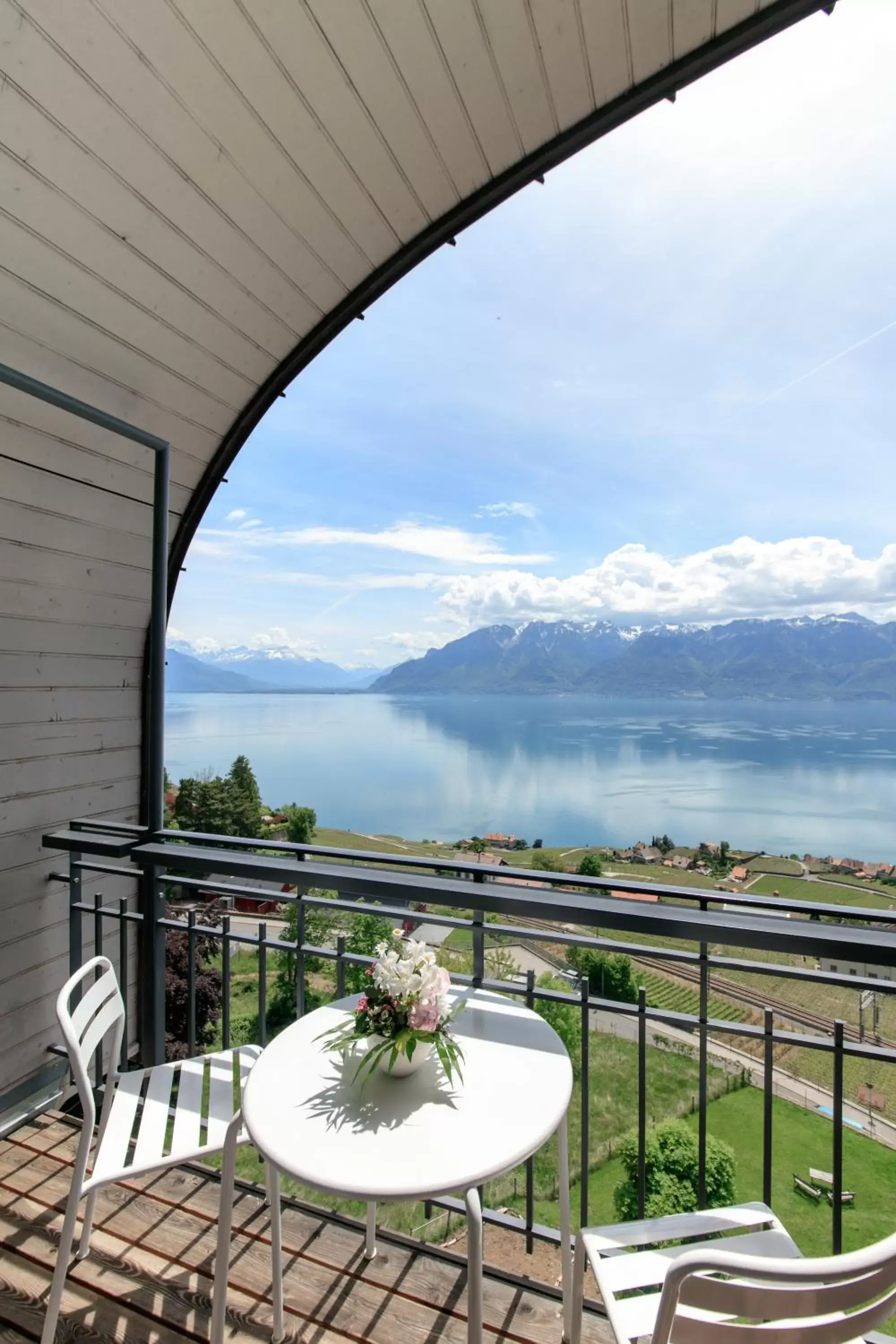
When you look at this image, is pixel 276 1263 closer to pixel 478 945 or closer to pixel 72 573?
pixel 478 945

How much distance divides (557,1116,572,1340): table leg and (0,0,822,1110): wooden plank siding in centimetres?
229

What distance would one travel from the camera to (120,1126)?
145cm

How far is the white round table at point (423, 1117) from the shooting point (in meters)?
0.99

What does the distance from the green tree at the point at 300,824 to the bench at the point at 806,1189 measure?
20.0 meters

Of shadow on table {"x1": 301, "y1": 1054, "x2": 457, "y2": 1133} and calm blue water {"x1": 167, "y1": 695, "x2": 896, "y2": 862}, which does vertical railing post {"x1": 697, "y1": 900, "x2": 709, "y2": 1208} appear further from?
calm blue water {"x1": 167, "y1": 695, "x2": 896, "y2": 862}

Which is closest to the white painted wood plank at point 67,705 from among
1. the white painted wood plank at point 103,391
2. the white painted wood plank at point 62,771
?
the white painted wood plank at point 62,771

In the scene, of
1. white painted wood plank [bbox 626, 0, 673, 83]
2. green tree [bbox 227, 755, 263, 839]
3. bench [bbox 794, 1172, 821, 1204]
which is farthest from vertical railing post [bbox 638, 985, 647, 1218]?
green tree [bbox 227, 755, 263, 839]

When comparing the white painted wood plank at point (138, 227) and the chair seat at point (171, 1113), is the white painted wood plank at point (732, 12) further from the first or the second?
the chair seat at point (171, 1113)

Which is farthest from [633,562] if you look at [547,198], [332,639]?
[547,198]

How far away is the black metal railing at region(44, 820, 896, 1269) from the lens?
1.28 m

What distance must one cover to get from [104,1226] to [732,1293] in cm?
171

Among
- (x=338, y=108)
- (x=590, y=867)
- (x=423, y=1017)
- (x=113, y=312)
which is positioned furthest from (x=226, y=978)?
(x=590, y=867)

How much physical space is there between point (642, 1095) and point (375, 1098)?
717 millimetres

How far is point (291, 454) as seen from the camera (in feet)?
136
